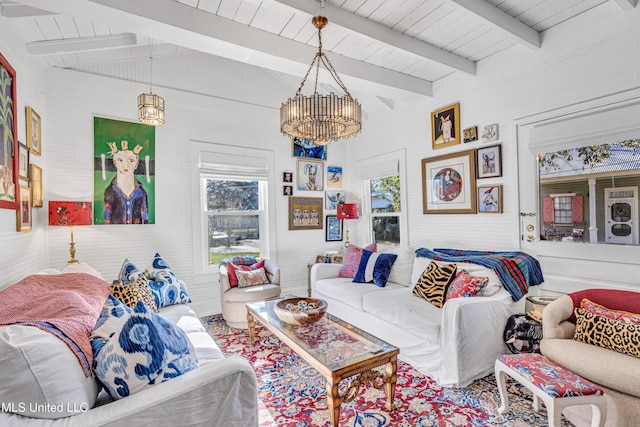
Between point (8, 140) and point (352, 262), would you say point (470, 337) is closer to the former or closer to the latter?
point (352, 262)

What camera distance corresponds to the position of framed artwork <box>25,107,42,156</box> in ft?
8.37

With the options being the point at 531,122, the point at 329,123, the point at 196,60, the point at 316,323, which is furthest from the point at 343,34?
the point at 316,323

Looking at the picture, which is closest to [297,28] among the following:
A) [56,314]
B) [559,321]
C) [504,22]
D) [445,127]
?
[504,22]

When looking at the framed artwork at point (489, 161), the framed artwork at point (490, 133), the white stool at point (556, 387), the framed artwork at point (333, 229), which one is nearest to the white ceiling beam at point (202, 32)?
the framed artwork at point (490, 133)

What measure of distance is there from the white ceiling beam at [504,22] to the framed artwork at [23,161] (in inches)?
135

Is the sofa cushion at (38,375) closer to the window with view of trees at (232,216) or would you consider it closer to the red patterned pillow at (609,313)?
the red patterned pillow at (609,313)

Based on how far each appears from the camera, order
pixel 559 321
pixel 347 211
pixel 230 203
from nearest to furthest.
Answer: pixel 559 321 < pixel 230 203 < pixel 347 211

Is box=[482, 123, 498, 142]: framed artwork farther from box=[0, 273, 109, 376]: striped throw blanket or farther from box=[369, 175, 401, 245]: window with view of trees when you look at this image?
box=[0, 273, 109, 376]: striped throw blanket

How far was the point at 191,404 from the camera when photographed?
4.06ft

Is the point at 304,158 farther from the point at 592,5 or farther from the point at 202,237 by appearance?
the point at 592,5

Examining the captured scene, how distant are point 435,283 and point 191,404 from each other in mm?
2229

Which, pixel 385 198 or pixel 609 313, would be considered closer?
pixel 609 313

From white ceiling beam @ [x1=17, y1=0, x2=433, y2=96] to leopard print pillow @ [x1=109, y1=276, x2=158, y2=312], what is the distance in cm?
197

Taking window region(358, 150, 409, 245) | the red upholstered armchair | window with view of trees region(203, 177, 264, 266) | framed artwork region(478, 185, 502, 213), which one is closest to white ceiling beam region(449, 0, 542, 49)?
framed artwork region(478, 185, 502, 213)
